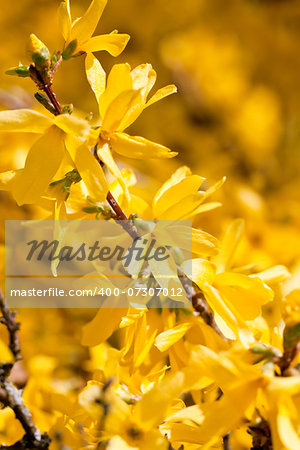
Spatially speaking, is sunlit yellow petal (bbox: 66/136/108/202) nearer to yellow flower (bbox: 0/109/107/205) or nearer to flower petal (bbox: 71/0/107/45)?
yellow flower (bbox: 0/109/107/205)

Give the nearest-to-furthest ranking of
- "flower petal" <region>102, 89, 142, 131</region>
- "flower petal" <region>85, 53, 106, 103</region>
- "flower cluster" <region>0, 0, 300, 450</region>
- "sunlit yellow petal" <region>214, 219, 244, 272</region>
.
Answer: "flower cluster" <region>0, 0, 300, 450</region>, "flower petal" <region>102, 89, 142, 131</region>, "flower petal" <region>85, 53, 106, 103</region>, "sunlit yellow petal" <region>214, 219, 244, 272</region>

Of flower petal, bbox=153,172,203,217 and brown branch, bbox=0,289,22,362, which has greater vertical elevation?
flower petal, bbox=153,172,203,217

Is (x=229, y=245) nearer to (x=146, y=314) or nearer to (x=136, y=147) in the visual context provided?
(x=146, y=314)

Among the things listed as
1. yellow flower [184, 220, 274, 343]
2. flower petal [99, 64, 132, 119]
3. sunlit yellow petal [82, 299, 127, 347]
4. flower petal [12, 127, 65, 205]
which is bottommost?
sunlit yellow petal [82, 299, 127, 347]

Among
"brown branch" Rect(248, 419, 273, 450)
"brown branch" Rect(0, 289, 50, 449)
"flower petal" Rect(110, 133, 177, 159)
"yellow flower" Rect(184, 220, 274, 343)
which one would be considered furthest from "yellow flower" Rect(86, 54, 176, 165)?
"brown branch" Rect(248, 419, 273, 450)

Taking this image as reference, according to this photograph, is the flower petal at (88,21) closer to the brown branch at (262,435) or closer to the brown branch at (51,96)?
the brown branch at (51,96)

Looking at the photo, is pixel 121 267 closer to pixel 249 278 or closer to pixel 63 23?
pixel 249 278

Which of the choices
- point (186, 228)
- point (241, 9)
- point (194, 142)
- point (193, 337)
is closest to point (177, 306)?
point (193, 337)
